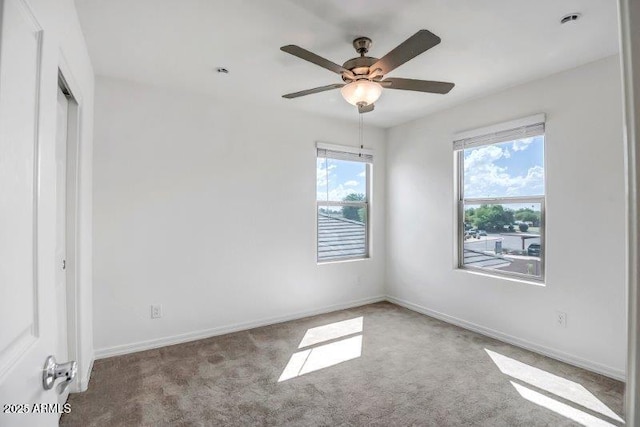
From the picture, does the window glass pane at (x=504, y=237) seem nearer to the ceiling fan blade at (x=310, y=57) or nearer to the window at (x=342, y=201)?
the window at (x=342, y=201)

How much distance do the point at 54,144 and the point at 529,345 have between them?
12.3 feet

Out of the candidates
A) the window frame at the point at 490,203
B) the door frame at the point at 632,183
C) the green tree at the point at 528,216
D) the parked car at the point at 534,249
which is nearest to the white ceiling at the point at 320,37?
the window frame at the point at 490,203

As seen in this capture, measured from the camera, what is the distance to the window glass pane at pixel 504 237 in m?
3.04

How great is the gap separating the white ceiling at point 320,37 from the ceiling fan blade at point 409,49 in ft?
1.00

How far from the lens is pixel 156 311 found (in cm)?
303

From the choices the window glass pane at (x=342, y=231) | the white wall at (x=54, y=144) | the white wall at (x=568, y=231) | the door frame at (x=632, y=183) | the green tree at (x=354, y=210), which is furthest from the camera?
the green tree at (x=354, y=210)

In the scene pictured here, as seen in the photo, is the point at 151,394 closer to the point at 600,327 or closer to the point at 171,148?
the point at 171,148

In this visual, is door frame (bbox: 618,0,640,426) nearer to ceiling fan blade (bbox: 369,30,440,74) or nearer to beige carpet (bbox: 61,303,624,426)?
ceiling fan blade (bbox: 369,30,440,74)

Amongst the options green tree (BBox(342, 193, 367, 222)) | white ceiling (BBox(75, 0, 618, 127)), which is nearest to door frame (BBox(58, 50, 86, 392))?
white ceiling (BBox(75, 0, 618, 127))

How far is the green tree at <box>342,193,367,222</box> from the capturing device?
434 centimetres

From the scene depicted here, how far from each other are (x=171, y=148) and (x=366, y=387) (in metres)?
2.74

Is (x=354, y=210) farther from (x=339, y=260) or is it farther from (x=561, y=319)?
(x=561, y=319)

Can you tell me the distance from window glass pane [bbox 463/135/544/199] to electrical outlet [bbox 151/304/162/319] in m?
3.47

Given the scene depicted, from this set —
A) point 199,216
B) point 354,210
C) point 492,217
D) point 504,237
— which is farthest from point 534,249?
point 199,216
